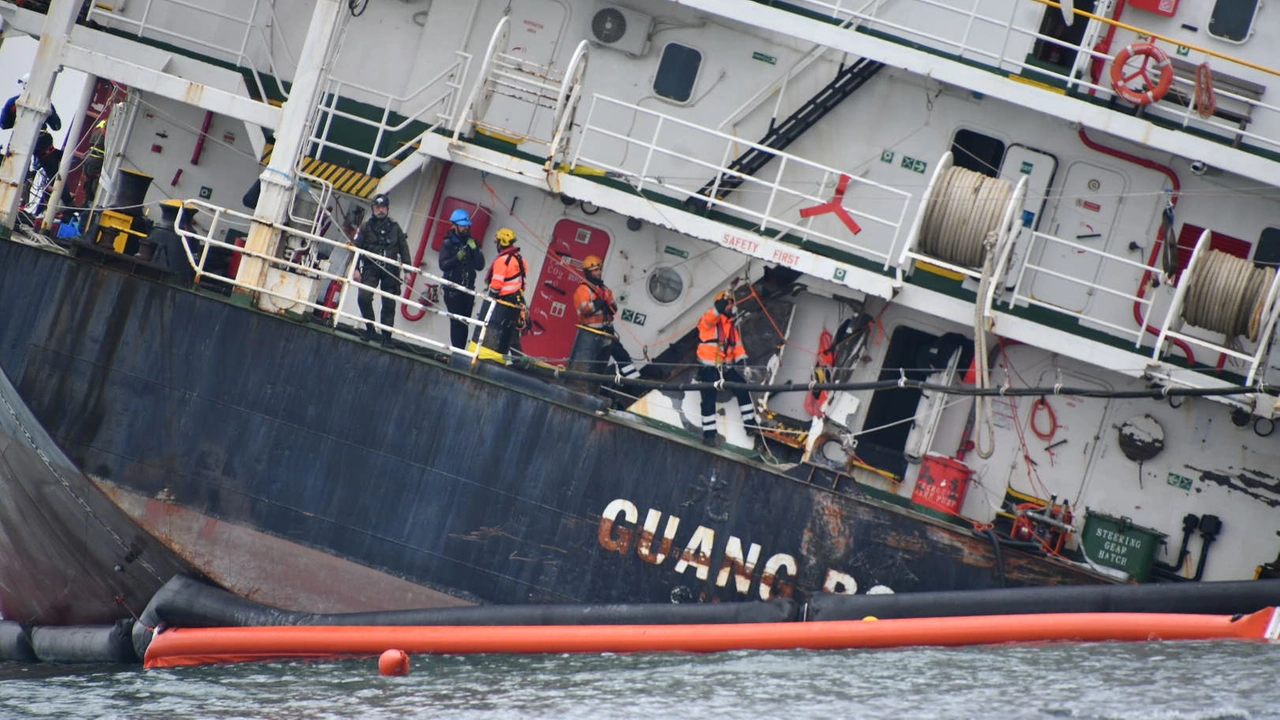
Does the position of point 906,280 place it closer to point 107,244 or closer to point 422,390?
point 422,390

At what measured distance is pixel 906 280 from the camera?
12.8 m

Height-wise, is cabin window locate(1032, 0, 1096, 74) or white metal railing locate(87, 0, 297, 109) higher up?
cabin window locate(1032, 0, 1096, 74)

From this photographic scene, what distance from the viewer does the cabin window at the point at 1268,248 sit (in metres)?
12.4

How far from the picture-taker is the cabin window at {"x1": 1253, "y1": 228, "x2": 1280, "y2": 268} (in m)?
12.4

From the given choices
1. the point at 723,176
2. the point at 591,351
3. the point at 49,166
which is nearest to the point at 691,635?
the point at 591,351

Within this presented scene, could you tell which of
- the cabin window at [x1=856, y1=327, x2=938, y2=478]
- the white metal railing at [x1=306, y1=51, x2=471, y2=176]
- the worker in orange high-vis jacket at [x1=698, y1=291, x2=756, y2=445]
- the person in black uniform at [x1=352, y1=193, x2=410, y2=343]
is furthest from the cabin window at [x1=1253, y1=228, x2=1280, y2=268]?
the person in black uniform at [x1=352, y1=193, x2=410, y2=343]

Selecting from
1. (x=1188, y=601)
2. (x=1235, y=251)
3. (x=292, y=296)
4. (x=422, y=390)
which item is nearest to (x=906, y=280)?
(x=1235, y=251)

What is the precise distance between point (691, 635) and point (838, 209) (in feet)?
14.0

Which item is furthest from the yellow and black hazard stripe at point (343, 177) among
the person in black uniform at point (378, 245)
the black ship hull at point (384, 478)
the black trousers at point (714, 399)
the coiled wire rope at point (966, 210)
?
the coiled wire rope at point (966, 210)

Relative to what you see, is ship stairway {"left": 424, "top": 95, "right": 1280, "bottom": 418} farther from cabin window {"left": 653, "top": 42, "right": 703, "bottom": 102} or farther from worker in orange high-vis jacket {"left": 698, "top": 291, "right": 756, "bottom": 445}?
worker in orange high-vis jacket {"left": 698, "top": 291, "right": 756, "bottom": 445}

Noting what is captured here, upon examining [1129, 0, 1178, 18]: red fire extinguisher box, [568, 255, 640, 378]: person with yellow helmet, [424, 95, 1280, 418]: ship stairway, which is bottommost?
[568, 255, 640, 378]: person with yellow helmet

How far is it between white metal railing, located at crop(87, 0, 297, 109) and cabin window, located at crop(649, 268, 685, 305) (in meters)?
4.07

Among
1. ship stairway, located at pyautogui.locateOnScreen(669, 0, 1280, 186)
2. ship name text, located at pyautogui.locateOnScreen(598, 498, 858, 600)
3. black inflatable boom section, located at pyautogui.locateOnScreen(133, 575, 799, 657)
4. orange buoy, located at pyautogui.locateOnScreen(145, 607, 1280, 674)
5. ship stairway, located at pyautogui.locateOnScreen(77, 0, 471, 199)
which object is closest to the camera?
orange buoy, located at pyautogui.locateOnScreen(145, 607, 1280, 674)

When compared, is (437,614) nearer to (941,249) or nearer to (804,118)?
(941,249)
